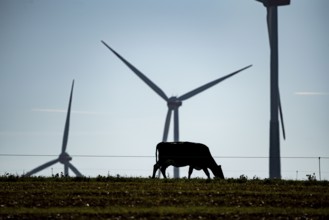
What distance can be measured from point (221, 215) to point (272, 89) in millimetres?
74654

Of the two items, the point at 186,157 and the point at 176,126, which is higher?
the point at 176,126

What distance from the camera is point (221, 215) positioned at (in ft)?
82.7

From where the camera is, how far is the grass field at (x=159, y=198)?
25.4m

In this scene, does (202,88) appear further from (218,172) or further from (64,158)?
(218,172)

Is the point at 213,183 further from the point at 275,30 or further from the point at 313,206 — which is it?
the point at 275,30

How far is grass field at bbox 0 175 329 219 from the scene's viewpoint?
83.3ft

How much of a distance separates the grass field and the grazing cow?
760 cm

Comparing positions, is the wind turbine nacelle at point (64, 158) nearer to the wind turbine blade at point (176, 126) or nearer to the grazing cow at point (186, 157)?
the wind turbine blade at point (176, 126)

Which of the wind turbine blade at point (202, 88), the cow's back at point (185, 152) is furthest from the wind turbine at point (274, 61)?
the cow's back at point (185, 152)

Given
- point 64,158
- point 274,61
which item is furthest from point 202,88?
point 64,158

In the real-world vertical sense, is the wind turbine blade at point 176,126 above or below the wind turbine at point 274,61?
below

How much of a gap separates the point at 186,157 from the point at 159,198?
17.7 metres

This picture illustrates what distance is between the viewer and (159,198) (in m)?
30.0

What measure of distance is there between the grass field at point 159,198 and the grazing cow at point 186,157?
299 inches
